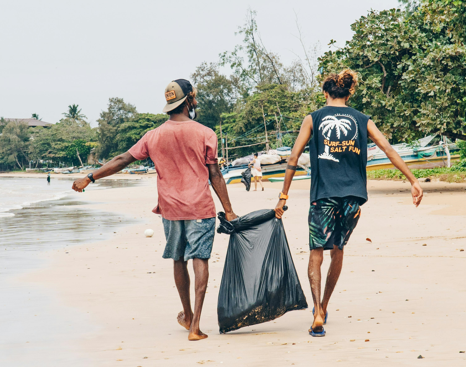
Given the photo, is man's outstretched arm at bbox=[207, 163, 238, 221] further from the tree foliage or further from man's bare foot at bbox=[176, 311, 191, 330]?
the tree foliage

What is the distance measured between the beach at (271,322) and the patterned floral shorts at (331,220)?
1.99ft

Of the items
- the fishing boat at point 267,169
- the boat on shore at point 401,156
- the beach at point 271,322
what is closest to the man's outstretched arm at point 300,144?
the beach at point 271,322

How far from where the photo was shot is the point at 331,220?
3766 mm

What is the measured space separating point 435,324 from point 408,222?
252 inches

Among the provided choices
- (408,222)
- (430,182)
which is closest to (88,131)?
(430,182)

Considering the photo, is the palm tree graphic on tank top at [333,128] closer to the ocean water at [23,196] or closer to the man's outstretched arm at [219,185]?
the man's outstretched arm at [219,185]

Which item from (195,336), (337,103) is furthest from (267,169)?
(195,336)

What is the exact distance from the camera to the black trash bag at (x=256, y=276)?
12.5 feet

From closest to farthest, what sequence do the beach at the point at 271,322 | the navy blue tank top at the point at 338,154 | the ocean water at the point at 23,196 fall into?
1. the beach at the point at 271,322
2. the navy blue tank top at the point at 338,154
3. the ocean water at the point at 23,196

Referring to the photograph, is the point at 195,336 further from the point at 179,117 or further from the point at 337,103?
the point at 337,103

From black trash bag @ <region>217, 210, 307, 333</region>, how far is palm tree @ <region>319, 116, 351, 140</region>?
27.0 inches

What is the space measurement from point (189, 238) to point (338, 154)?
45.4 inches

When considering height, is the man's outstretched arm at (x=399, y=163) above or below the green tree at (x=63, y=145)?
below

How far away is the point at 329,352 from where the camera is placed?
3225 mm
